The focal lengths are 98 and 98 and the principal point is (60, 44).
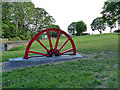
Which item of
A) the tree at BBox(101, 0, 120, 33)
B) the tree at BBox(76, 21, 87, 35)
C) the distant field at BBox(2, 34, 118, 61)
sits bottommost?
the distant field at BBox(2, 34, 118, 61)

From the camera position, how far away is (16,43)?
15570mm

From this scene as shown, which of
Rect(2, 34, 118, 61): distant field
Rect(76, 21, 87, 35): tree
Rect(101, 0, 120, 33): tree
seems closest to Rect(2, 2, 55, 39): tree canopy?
Rect(2, 34, 118, 61): distant field

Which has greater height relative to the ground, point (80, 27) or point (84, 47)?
point (80, 27)

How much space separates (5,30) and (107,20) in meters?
16.4

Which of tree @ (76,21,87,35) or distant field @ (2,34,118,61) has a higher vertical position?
tree @ (76,21,87,35)

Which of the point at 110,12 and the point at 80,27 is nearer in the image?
the point at 110,12

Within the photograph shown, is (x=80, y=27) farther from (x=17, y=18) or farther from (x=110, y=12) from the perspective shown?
(x=110, y=12)

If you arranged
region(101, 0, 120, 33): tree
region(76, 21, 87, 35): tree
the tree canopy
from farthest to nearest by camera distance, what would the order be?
region(76, 21, 87, 35): tree → the tree canopy → region(101, 0, 120, 33): tree

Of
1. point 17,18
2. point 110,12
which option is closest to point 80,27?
point 17,18

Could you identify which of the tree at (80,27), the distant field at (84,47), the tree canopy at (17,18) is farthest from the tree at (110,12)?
the tree at (80,27)

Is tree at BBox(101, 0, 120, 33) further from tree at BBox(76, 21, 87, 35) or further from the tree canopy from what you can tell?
tree at BBox(76, 21, 87, 35)

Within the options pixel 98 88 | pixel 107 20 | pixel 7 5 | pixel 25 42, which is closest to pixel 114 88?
pixel 98 88

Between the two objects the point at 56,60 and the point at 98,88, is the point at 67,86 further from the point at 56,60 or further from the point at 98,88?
the point at 56,60

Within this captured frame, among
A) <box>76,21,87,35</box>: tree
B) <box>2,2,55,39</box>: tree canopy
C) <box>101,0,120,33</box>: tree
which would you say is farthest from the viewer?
<box>76,21,87,35</box>: tree
